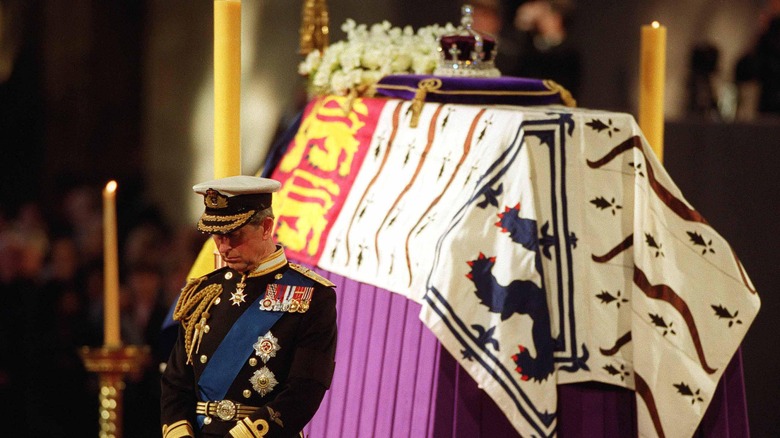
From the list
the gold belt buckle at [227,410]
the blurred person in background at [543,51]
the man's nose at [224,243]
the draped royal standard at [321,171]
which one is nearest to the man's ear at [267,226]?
the man's nose at [224,243]

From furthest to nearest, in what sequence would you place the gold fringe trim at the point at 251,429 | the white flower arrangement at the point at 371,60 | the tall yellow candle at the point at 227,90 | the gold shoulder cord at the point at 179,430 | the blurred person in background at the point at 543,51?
1. the blurred person in background at the point at 543,51
2. the white flower arrangement at the point at 371,60
3. the tall yellow candle at the point at 227,90
4. the gold shoulder cord at the point at 179,430
5. the gold fringe trim at the point at 251,429

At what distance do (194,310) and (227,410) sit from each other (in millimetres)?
297

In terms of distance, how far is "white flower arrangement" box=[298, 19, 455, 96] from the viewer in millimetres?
5371

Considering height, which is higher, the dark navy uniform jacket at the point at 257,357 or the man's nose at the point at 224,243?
the man's nose at the point at 224,243

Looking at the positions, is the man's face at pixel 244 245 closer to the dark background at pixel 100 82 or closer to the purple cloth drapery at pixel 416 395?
the purple cloth drapery at pixel 416 395

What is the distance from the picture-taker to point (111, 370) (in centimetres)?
457

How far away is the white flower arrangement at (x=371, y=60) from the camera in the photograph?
5.37 metres

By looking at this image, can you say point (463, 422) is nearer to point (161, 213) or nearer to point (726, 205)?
point (726, 205)

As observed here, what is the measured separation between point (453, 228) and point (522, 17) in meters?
4.86

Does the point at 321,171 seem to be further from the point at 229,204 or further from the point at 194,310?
the point at 229,204

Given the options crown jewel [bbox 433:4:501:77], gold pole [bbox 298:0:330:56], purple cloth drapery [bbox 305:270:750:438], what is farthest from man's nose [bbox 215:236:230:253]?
gold pole [bbox 298:0:330:56]

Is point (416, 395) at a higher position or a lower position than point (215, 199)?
lower

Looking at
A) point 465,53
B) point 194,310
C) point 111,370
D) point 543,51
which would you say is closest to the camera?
point 194,310

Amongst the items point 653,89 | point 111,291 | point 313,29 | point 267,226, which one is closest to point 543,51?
point 313,29
